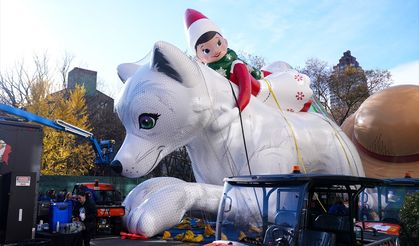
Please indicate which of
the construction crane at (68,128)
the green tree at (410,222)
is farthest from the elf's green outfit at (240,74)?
the construction crane at (68,128)

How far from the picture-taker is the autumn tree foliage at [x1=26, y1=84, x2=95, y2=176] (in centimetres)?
2490

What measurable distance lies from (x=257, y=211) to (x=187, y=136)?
3463 millimetres

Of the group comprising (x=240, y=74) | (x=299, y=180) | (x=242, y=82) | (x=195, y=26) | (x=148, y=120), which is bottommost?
(x=299, y=180)

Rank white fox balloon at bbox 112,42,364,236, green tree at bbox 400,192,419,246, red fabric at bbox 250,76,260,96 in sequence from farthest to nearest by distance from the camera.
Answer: red fabric at bbox 250,76,260,96 → white fox balloon at bbox 112,42,364,236 → green tree at bbox 400,192,419,246

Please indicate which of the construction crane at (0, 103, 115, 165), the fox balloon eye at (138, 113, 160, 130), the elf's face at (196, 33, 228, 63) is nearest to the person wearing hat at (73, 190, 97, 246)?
the fox balloon eye at (138, 113, 160, 130)

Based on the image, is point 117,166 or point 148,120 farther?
point 148,120

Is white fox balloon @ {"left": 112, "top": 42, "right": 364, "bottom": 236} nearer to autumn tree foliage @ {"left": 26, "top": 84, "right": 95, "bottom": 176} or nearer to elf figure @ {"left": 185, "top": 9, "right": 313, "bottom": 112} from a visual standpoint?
elf figure @ {"left": 185, "top": 9, "right": 313, "bottom": 112}

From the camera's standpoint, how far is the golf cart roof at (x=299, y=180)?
4180mm

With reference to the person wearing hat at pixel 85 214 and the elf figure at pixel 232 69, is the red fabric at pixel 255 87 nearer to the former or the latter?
the elf figure at pixel 232 69

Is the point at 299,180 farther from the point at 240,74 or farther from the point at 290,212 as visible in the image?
the point at 240,74

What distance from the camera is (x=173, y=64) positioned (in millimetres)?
7305

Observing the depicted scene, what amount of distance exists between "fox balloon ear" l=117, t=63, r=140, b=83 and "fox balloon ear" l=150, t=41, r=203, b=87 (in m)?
0.91

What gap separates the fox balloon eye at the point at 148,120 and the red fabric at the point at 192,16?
278cm

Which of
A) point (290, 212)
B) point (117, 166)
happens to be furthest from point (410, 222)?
point (117, 166)
